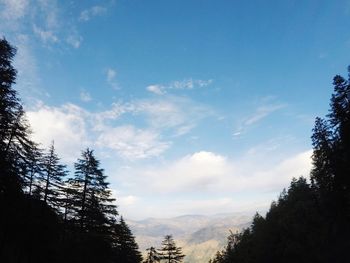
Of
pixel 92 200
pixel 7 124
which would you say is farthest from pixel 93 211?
pixel 7 124

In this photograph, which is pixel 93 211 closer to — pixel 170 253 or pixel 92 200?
pixel 92 200

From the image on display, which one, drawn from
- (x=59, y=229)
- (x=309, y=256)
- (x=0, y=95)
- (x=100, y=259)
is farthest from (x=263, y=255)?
(x=0, y=95)

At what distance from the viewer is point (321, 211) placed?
57.2 metres

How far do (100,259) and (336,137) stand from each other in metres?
37.3

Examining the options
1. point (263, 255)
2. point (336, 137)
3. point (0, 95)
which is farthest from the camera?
point (263, 255)

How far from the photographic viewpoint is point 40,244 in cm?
2845

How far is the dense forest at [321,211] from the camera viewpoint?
Result: 4409 centimetres

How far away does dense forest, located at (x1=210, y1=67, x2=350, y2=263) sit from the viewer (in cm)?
4409

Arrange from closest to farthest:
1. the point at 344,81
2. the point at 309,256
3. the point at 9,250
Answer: the point at 9,250, the point at 344,81, the point at 309,256

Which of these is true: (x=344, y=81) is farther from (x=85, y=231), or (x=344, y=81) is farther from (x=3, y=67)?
(x=3, y=67)

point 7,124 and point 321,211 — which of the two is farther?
point 321,211

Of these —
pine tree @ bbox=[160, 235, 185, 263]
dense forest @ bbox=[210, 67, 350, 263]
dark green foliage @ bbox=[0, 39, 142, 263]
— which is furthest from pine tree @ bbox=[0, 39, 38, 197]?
pine tree @ bbox=[160, 235, 185, 263]

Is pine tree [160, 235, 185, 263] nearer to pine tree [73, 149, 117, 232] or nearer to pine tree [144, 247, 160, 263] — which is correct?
pine tree [144, 247, 160, 263]

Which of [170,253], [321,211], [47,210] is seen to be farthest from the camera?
[170,253]
